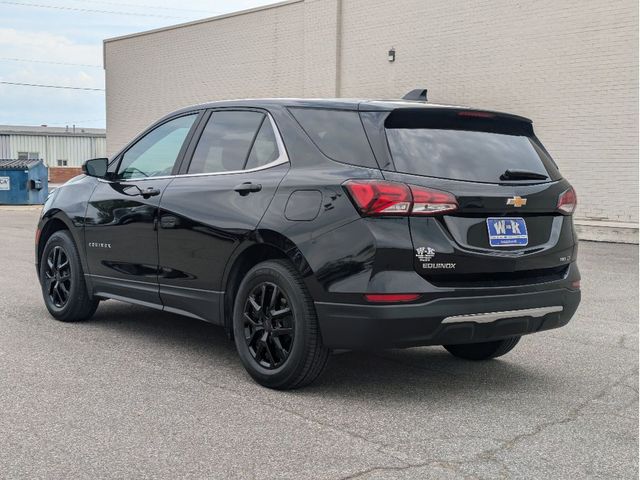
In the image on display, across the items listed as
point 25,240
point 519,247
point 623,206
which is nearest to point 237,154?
point 519,247

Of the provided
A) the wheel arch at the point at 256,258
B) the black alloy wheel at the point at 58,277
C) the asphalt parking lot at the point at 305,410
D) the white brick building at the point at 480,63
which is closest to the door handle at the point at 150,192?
the wheel arch at the point at 256,258

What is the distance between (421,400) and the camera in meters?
4.86

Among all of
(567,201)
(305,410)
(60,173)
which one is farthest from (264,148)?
(60,173)

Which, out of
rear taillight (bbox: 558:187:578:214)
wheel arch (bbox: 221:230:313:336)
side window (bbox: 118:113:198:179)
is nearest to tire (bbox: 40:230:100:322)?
side window (bbox: 118:113:198:179)

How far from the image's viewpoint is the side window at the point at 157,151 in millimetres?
6094

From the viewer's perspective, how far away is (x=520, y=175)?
16.4 ft

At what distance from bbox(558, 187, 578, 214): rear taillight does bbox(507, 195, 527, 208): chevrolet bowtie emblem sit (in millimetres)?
370

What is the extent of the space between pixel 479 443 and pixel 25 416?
2.38 m

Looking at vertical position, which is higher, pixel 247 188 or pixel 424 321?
pixel 247 188

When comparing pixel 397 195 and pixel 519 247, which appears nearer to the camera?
pixel 397 195

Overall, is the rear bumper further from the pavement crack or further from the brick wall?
the brick wall

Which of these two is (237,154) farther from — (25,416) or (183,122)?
(25,416)

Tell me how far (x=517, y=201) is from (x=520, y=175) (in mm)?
252

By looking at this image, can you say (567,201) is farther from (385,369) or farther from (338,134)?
(385,369)
